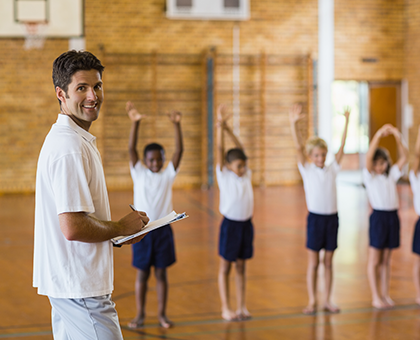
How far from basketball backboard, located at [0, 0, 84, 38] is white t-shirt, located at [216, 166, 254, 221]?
6753 millimetres

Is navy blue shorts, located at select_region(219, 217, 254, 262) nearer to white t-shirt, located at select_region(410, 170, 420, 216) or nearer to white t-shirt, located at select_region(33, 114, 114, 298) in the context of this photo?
white t-shirt, located at select_region(410, 170, 420, 216)

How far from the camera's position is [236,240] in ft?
12.4

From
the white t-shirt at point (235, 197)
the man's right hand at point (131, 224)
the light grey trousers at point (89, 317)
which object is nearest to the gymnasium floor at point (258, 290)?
the white t-shirt at point (235, 197)

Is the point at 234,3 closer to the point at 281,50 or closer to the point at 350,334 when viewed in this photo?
the point at 281,50

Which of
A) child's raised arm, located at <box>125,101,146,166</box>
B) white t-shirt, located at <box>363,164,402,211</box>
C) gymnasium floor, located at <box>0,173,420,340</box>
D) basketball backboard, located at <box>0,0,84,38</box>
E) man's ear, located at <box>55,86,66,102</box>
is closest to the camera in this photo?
man's ear, located at <box>55,86,66,102</box>

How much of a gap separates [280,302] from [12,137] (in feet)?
27.9

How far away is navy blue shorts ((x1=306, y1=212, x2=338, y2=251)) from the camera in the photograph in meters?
3.90

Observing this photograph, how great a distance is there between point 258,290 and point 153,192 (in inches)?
56.1

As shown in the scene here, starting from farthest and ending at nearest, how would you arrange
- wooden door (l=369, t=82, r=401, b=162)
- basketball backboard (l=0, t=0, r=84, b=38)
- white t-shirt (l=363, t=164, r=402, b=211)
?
wooden door (l=369, t=82, r=401, b=162)
basketball backboard (l=0, t=0, r=84, b=38)
white t-shirt (l=363, t=164, r=402, b=211)

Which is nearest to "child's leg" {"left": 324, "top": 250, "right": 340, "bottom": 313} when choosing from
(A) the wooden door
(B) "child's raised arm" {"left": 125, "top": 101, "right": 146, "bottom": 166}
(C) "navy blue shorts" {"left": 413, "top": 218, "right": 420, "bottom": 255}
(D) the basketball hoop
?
(C) "navy blue shorts" {"left": 413, "top": 218, "right": 420, "bottom": 255}

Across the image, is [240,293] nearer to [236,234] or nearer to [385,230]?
[236,234]

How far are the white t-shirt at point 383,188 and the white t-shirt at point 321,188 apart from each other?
1.12 feet

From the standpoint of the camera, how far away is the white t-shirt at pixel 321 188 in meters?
3.90

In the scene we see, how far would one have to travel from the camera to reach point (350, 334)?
3.40m
